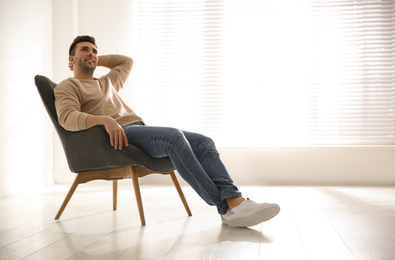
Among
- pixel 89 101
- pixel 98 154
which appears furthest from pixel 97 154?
pixel 89 101

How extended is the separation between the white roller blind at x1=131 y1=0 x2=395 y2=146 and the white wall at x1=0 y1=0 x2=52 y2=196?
945 millimetres

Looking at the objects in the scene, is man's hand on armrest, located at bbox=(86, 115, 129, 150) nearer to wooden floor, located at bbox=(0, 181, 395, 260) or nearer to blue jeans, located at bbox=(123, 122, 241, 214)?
blue jeans, located at bbox=(123, 122, 241, 214)

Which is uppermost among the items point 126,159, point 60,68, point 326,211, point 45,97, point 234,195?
point 60,68

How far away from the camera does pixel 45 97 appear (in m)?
2.35

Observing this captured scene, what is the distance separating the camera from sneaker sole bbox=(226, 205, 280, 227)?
1.95 metres

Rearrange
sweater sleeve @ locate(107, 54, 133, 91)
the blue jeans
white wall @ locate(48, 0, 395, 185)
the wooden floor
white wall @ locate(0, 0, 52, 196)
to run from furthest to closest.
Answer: white wall @ locate(48, 0, 395, 185), white wall @ locate(0, 0, 52, 196), sweater sleeve @ locate(107, 54, 133, 91), the blue jeans, the wooden floor

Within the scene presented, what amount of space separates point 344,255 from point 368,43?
10.6 ft

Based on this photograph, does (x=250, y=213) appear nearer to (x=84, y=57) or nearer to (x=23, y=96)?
(x=84, y=57)

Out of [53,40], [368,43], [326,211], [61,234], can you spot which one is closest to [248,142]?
[368,43]

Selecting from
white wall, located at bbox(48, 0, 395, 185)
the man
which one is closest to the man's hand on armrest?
the man

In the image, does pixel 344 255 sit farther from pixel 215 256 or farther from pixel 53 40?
pixel 53 40

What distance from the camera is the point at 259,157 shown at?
14.2 feet

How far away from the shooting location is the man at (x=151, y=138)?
2.03m

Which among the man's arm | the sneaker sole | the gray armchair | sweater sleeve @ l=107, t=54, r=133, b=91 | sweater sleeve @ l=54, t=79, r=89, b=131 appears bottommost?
the sneaker sole
